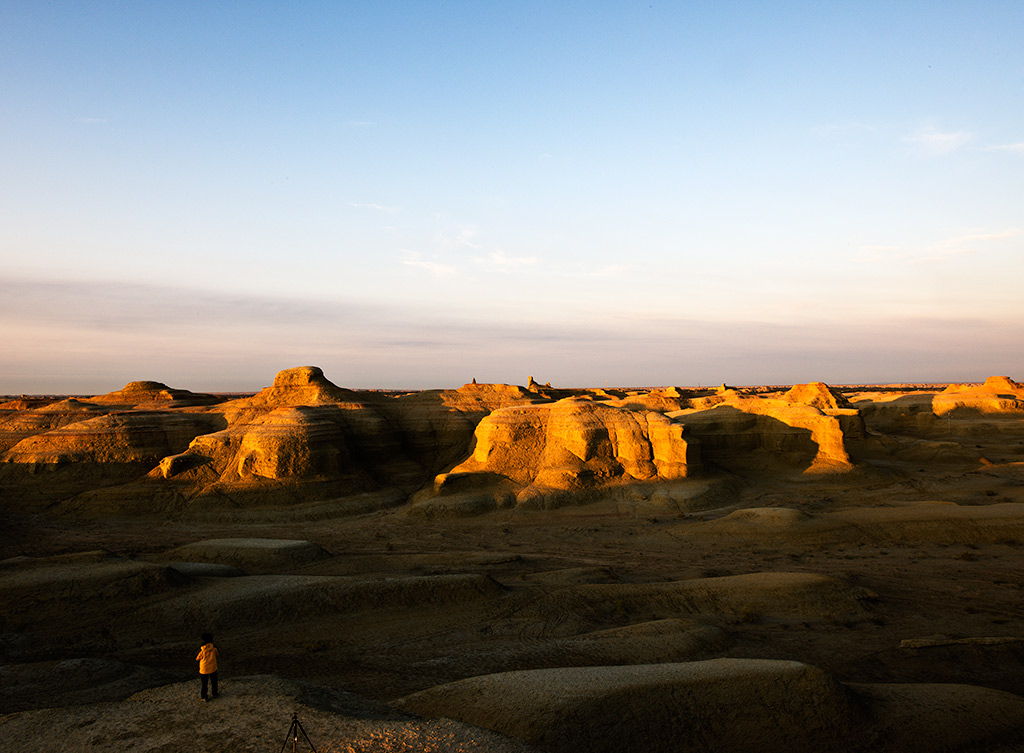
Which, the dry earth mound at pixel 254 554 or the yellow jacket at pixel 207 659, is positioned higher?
the yellow jacket at pixel 207 659

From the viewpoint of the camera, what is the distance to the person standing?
8578mm

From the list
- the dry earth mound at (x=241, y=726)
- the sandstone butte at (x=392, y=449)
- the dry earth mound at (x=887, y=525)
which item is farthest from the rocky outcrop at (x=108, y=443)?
the dry earth mound at (x=887, y=525)

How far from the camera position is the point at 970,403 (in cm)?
6253

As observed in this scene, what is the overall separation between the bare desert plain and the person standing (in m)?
0.23

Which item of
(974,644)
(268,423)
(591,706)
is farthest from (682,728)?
(268,423)

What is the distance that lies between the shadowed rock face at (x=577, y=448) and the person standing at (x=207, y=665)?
24323mm

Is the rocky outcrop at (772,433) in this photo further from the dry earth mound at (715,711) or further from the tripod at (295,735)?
the tripod at (295,735)

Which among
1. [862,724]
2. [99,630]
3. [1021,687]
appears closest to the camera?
[862,724]

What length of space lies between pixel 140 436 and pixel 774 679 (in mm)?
39217

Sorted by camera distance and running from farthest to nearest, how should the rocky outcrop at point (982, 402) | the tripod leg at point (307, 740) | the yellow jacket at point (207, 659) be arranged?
the rocky outcrop at point (982, 402)
the yellow jacket at point (207, 659)
the tripod leg at point (307, 740)

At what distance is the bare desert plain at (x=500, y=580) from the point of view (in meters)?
9.19

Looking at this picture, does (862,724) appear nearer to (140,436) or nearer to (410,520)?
(410,520)

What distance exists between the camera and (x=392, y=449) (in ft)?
133

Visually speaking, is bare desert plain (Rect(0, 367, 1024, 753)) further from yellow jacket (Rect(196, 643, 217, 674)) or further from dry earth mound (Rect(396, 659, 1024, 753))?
yellow jacket (Rect(196, 643, 217, 674))
